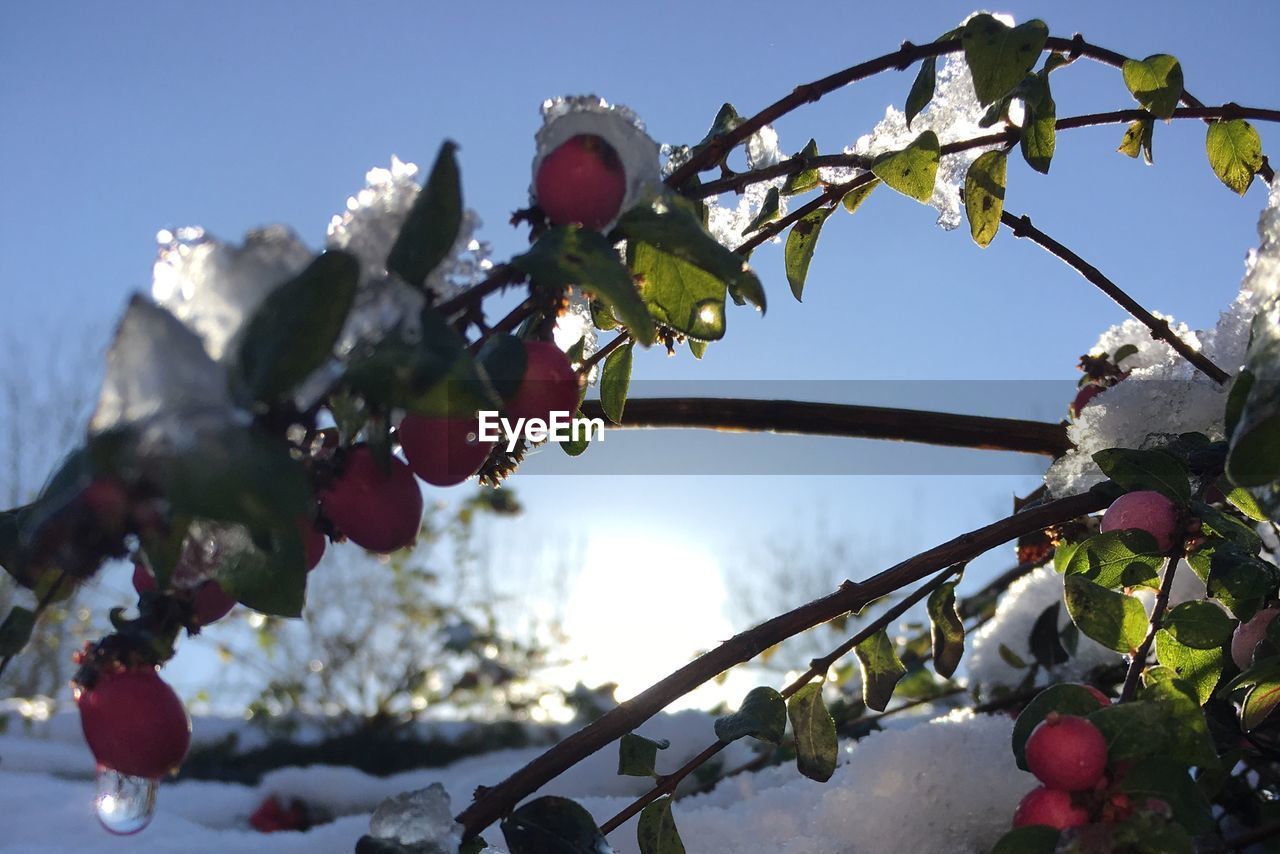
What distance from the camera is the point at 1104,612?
0.48 metres

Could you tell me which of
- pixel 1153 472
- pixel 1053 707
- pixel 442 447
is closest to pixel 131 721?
pixel 442 447

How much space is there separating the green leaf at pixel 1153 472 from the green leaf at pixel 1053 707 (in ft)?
0.41

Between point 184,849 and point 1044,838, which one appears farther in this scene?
point 184,849

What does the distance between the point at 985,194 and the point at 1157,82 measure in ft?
0.41

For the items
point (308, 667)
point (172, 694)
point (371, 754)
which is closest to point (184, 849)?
point (172, 694)

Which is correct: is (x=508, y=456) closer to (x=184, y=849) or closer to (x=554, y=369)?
(x=554, y=369)

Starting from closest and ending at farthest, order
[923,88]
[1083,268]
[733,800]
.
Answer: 1. [923,88]
2. [1083,268]
3. [733,800]

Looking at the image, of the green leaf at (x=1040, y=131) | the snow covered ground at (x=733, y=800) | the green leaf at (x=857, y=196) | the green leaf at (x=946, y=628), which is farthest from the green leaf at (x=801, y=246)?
the snow covered ground at (x=733, y=800)

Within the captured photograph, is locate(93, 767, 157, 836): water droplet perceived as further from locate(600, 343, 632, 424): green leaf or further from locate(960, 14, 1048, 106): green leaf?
locate(960, 14, 1048, 106): green leaf

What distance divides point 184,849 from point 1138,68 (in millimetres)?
884

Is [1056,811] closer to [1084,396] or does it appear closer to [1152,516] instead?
[1152,516]

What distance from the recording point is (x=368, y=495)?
374mm

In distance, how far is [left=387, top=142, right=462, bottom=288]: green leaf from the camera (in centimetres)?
33

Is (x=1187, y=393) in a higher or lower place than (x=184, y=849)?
higher
